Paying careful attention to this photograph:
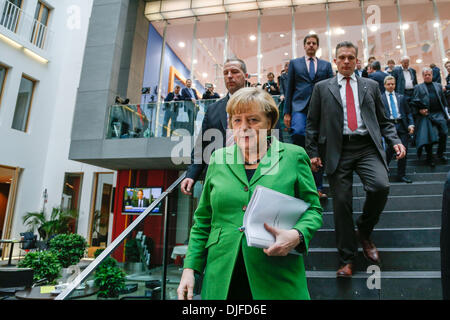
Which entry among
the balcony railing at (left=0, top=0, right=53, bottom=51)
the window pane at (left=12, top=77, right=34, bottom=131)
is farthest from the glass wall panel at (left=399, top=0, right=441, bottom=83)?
the window pane at (left=12, top=77, right=34, bottom=131)

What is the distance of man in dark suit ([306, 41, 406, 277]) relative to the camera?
2.38m

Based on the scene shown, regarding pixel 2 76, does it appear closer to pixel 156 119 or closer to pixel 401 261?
pixel 156 119

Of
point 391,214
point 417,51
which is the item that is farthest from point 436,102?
point 417,51

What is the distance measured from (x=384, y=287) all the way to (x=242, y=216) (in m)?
1.76

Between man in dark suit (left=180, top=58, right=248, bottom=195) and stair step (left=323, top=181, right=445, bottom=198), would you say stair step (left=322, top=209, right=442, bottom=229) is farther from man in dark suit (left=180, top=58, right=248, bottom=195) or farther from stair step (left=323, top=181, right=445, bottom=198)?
man in dark suit (left=180, top=58, right=248, bottom=195)

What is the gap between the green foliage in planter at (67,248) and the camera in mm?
6168

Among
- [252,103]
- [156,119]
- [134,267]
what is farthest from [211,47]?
[252,103]

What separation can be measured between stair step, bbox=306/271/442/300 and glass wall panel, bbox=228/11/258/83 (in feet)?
33.9

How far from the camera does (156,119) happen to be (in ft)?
29.0

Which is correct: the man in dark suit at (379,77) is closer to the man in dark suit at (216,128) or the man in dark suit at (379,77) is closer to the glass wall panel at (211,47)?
the man in dark suit at (216,128)

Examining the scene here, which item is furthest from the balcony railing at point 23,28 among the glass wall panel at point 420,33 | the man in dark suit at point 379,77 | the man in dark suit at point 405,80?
the glass wall panel at point 420,33

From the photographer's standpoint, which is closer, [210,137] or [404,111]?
[210,137]

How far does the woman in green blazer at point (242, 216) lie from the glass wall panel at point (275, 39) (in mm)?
10853
